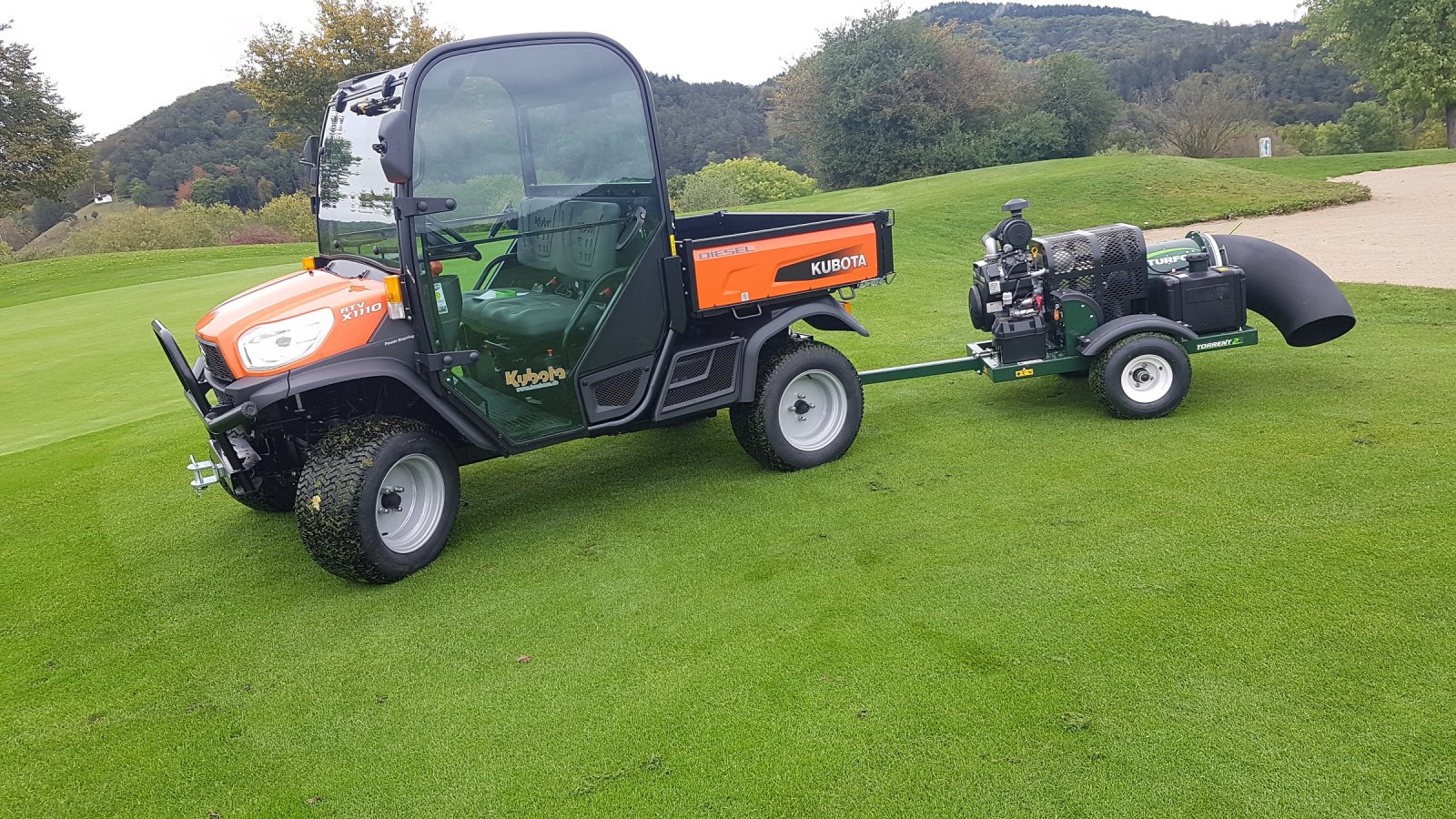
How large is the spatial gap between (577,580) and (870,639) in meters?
1.37

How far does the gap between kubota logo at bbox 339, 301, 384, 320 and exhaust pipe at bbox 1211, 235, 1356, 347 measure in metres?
4.68

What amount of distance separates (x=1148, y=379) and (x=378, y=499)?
13.9 feet

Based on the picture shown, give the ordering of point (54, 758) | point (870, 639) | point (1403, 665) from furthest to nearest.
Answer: point (870, 639) < point (54, 758) < point (1403, 665)

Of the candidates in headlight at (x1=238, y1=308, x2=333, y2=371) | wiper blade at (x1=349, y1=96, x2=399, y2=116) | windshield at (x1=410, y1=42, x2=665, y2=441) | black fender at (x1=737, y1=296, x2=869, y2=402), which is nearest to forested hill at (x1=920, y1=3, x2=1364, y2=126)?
black fender at (x1=737, y1=296, x2=869, y2=402)

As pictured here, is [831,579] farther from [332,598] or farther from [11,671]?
[11,671]

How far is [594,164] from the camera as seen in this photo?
4.60 meters

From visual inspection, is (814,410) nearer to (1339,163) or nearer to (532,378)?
(532,378)

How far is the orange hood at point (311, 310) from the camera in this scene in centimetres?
400

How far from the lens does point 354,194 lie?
4551 millimetres

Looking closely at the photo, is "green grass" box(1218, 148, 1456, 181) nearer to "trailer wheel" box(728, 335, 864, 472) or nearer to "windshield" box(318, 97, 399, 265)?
"trailer wheel" box(728, 335, 864, 472)

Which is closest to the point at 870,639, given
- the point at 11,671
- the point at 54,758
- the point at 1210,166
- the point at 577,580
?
the point at 577,580

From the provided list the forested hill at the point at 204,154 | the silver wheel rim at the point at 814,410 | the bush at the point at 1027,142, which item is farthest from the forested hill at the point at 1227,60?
the silver wheel rim at the point at 814,410

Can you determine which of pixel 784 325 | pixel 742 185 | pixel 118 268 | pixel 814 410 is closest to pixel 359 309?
pixel 784 325

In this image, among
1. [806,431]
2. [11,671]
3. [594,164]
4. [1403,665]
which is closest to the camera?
[1403,665]
